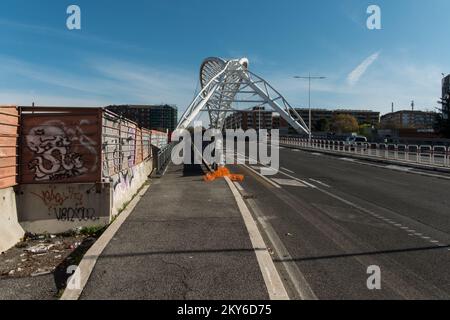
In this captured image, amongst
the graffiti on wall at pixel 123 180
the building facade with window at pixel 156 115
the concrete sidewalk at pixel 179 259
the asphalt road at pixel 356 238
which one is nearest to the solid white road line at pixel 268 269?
the concrete sidewalk at pixel 179 259

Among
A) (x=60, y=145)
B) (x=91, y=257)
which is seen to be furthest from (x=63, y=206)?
(x=91, y=257)

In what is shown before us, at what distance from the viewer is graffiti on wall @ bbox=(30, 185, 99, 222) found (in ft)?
26.6

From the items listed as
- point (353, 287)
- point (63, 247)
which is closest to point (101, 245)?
point (63, 247)

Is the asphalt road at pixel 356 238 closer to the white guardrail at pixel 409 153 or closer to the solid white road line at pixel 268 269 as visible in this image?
the solid white road line at pixel 268 269

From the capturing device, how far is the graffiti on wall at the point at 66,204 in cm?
810

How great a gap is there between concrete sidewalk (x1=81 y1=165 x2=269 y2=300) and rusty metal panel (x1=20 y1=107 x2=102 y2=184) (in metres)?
1.40

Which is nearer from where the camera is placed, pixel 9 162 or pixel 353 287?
pixel 353 287

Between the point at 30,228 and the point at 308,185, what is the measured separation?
1048cm

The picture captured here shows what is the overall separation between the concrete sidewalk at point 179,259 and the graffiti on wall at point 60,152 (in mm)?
1403

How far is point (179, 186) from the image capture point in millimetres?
14039

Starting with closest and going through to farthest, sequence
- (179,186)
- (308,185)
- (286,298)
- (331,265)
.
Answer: (286,298) < (331,265) < (179,186) < (308,185)

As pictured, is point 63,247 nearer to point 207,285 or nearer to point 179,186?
point 207,285

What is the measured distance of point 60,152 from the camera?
8344 mm

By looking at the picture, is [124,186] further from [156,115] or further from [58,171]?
[156,115]
